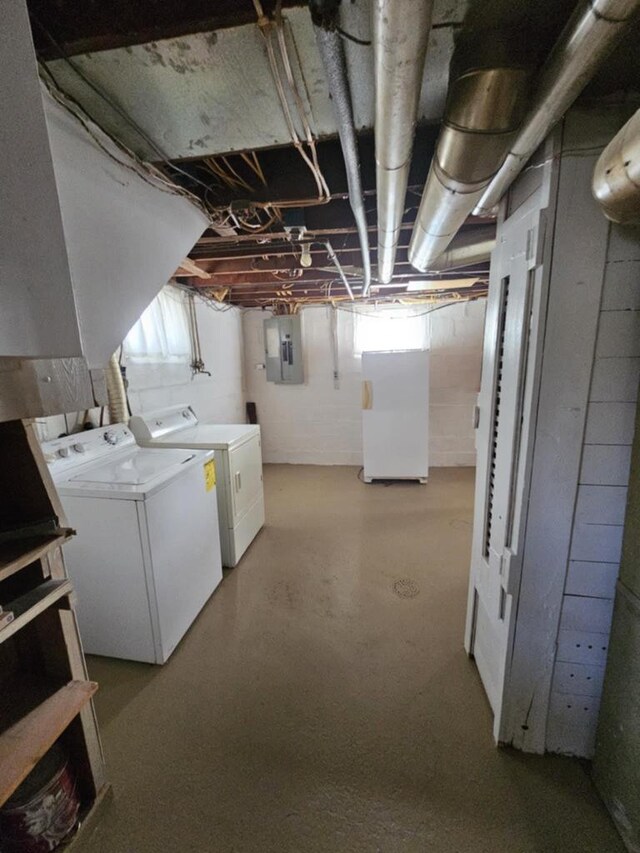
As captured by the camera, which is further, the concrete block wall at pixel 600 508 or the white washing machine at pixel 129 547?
the white washing machine at pixel 129 547

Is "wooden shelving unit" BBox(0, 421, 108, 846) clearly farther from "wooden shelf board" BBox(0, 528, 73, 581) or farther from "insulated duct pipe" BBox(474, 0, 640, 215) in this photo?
"insulated duct pipe" BBox(474, 0, 640, 215)

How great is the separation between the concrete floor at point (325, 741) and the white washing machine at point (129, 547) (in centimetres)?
16

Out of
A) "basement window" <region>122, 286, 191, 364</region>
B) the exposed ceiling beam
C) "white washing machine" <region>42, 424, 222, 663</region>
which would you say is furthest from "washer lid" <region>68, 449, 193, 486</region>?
the exposed ceiling beam

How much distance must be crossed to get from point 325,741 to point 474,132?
206 cm

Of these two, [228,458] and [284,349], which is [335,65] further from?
[284,349]

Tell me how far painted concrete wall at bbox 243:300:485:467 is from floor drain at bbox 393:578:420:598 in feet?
8.32

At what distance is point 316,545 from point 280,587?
0.58 metres

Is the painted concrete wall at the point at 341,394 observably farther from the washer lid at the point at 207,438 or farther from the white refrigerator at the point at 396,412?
the washer lid at the point at 207,438

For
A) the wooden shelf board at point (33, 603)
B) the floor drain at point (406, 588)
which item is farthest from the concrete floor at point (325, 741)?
the wooden shelf board at point (33, 603)

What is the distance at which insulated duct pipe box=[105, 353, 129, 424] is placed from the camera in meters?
2.20

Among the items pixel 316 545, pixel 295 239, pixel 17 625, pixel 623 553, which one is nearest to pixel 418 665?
pixel 623 553

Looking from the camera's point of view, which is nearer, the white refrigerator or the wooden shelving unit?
the wooden shelving unit

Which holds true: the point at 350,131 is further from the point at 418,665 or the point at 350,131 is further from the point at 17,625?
the point at 418,665

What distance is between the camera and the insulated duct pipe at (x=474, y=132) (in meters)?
0.77
